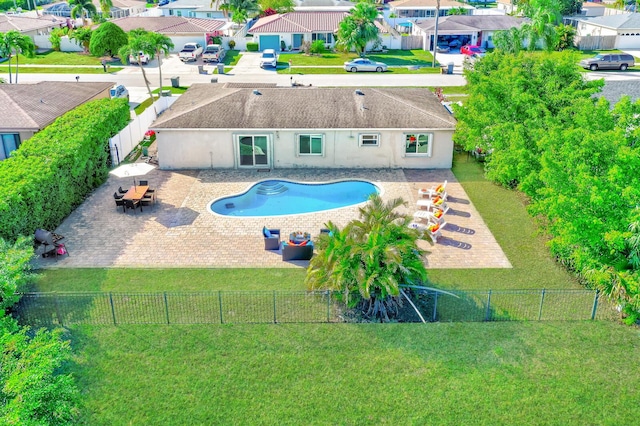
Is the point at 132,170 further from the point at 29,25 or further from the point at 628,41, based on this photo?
the point at 628,41

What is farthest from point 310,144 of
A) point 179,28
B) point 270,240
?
point 179,28

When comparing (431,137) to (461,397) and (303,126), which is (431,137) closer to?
(303,126)

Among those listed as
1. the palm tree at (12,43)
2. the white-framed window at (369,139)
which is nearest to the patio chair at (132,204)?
the white-framed window at (369,139)

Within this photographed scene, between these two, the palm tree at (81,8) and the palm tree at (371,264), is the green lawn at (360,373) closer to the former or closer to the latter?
the palm tree at (371,264)

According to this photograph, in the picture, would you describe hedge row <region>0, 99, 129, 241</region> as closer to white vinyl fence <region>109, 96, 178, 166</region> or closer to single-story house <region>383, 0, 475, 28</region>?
white vinyl fence <region>109, 96, 178, 166</region>

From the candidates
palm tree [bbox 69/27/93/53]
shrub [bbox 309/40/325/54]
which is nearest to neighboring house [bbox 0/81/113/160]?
palm tree [bbox 69/27/93/53]

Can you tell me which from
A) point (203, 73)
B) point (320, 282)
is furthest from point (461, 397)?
point (203, 73)
